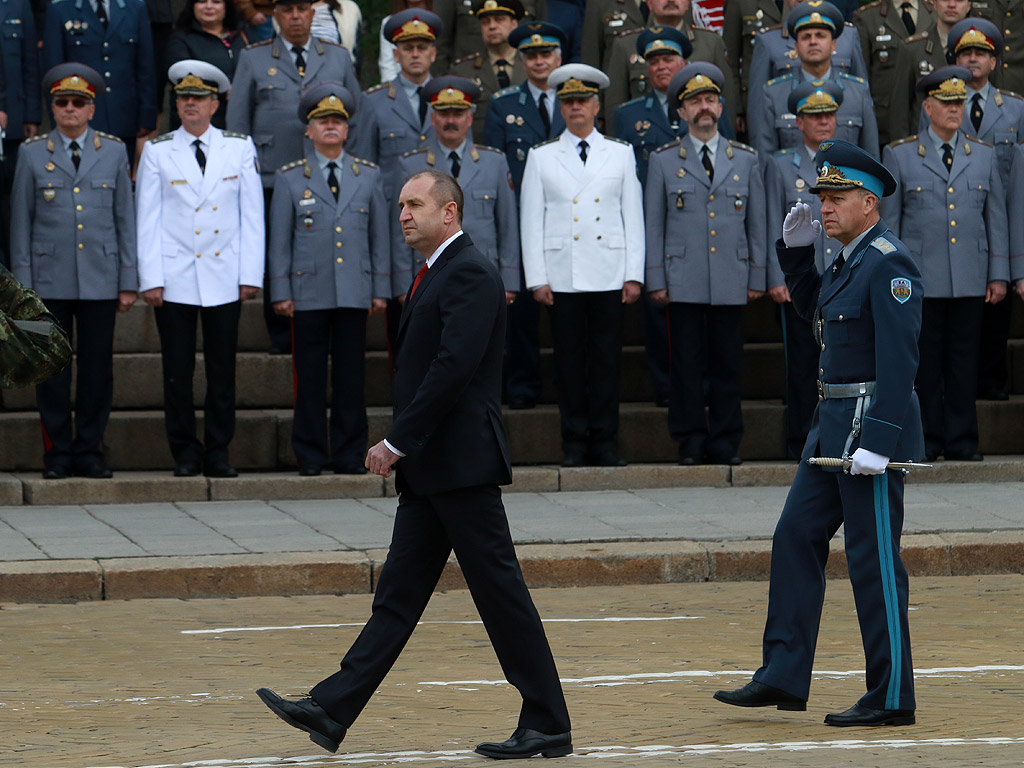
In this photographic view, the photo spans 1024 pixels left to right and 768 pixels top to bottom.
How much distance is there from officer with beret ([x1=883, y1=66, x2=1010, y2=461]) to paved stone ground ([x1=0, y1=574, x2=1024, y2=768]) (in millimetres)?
3097

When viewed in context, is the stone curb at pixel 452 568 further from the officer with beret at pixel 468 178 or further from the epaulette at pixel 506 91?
the epaulette at pixel 506 91

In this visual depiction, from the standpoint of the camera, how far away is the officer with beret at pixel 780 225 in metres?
12.8

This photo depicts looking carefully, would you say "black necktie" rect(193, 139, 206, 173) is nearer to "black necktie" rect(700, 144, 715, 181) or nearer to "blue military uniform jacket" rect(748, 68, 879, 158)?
"black necktie" rect(700, 144, 715, 181)

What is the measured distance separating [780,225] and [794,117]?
883mm

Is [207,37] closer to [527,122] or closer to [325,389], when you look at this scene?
[527,122]

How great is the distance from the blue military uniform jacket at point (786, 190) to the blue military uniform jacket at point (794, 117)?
202 mm

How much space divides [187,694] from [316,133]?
5.97 m

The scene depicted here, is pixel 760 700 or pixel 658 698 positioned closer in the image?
pixel 760 700

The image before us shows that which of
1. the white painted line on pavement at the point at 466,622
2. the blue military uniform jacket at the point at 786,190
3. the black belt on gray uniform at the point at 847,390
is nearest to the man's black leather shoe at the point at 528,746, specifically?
the black belt on gray uniform at the point at 847,390

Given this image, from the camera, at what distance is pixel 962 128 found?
44.4 ft

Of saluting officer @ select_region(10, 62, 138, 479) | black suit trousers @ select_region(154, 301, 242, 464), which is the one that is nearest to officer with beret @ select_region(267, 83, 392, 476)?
black suit trousers @ select_region(154, 301, 242, 464)

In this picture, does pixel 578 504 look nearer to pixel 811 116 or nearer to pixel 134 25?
pixel 811 116

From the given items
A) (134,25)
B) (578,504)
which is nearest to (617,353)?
(578,504)

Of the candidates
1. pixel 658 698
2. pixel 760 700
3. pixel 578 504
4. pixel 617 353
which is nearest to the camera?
pixel 760 700
